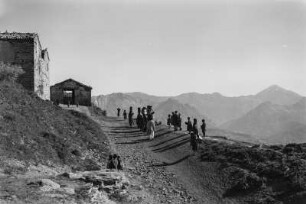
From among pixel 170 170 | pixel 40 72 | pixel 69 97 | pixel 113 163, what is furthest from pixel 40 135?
pixel 69 97

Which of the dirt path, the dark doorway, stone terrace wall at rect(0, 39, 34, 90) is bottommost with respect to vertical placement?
the dirt path

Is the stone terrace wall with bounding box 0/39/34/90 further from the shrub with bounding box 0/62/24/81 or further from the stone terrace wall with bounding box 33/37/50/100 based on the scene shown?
the shrub with bounding box 0/62/24/81

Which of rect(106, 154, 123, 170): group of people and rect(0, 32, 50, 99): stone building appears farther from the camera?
rect(0, 32, 50, 99): stone building

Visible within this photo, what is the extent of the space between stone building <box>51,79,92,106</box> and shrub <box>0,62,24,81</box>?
70.7 ft

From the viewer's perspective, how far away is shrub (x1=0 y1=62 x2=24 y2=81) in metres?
31.0

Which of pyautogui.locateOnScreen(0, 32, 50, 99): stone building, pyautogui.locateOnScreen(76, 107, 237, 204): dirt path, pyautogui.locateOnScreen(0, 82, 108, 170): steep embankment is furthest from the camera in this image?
pyautogui.locateOnScreen(0, 32, 50, 99): stone building

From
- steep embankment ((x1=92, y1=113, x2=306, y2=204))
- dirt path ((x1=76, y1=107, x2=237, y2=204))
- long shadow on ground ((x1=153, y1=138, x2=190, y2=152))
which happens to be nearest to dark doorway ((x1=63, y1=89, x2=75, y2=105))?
dirt path ((x1=76, y1=107, x2=237, y2=204))

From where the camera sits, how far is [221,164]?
21.2m

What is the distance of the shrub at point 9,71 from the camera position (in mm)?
31031

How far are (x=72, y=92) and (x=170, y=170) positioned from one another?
127 ft

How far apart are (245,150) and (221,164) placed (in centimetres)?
247

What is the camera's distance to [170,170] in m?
20.8

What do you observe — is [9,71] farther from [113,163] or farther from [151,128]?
[113,163]

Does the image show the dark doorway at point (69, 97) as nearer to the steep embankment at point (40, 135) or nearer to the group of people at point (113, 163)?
the steep embankment at point (40, 135)
